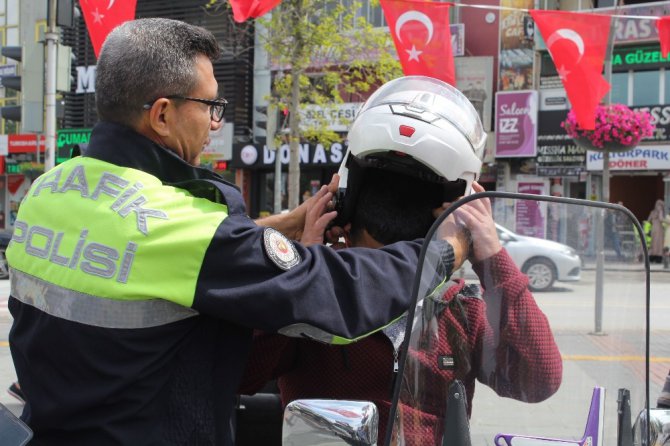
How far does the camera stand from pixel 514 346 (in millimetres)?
1197

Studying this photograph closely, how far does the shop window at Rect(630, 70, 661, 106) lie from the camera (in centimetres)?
1933

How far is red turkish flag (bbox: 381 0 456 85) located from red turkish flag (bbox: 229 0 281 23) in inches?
53.5

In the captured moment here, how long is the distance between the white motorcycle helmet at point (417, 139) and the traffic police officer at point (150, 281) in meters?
0.42

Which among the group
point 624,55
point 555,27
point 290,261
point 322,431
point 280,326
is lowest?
point 322,431

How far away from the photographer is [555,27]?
273 inches

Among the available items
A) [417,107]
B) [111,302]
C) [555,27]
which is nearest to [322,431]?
[111,302]

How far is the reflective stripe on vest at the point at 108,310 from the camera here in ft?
4.12

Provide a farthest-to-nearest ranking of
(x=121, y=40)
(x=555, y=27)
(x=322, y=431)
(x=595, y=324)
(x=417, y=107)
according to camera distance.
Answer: (x=555, y=27) → (x=417, y=107) → (x=121, y=40) → (x=595, y=324) → (x=322, y=431)

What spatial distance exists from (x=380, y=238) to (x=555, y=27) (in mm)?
5757

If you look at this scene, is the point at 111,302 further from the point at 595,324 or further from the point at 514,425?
the point at 595,324

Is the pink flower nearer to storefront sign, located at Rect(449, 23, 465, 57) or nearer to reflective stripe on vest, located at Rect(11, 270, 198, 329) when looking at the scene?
reflective stripe on vest, located at Rect(11, 270, 198, 329)

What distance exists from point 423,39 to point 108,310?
→ 6372 mm

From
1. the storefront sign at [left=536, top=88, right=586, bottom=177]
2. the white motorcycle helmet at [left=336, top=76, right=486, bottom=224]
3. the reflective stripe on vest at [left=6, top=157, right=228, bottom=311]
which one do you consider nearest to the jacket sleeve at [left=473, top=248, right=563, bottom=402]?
the reflective stripe on vest at [left=6, top=157, right=228, bottom=311]

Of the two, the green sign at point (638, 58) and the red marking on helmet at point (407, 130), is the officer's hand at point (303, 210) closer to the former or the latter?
the red marking on helmet at point (407, 130)
